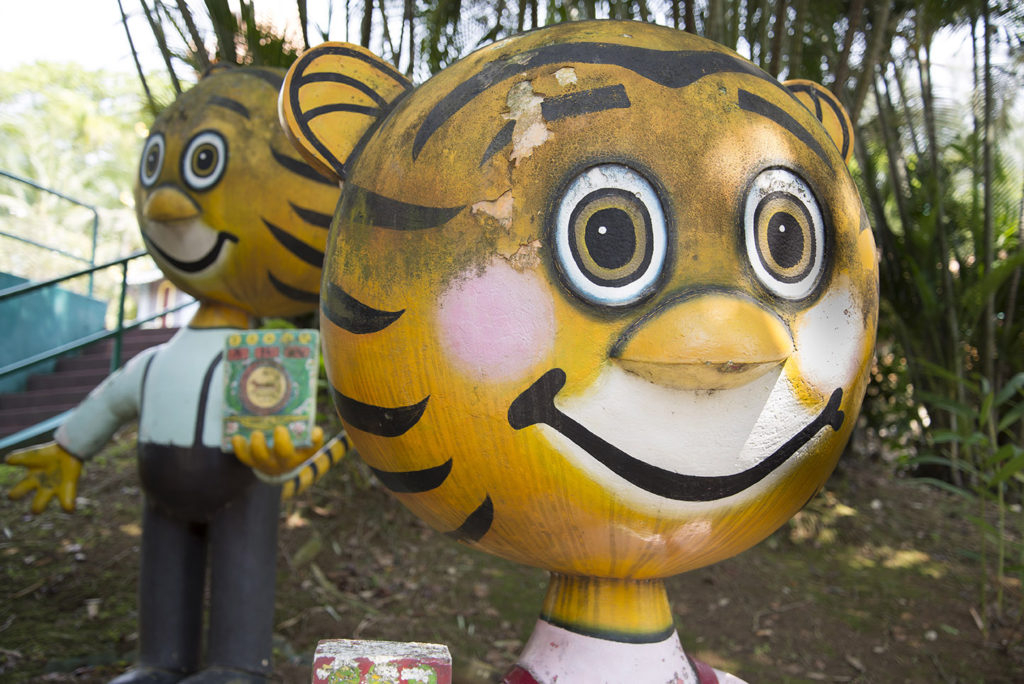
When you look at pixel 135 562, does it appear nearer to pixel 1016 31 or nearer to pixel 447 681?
pixel 447 681

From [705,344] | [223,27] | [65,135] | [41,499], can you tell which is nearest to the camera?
[705,344]

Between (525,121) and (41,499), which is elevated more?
(525,121)

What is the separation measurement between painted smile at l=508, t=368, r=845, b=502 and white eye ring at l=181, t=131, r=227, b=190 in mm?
1509

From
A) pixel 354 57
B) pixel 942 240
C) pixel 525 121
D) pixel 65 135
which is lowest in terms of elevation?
pixel 525 121

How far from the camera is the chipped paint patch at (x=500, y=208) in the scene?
4.06 feet

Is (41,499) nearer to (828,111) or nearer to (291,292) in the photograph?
(291,292)

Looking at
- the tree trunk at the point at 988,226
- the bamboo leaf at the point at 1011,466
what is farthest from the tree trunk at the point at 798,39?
the bamboo leaf at the point at 1011,466

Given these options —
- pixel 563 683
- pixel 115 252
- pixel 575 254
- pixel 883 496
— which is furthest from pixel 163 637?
pixel 115 252

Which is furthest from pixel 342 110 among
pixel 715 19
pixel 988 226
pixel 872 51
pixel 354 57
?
pixel 988 226

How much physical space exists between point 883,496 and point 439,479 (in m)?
4.50

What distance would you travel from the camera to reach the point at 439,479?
135 cm

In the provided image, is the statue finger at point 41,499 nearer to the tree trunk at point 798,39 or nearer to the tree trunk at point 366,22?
the tree trunk at point 366,22

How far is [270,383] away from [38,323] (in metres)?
4.48

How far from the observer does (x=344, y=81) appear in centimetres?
166
